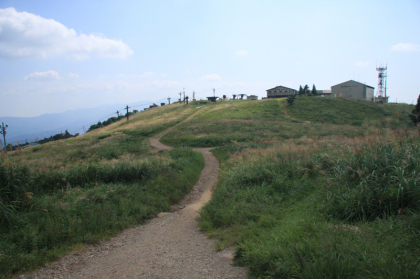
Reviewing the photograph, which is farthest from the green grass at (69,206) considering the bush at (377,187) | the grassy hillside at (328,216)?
the bush at (377,187)

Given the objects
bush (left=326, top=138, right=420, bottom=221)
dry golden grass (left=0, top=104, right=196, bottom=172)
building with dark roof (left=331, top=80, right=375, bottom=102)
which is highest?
building with dark roof (left=331, top=80, right=375, bottom=102)

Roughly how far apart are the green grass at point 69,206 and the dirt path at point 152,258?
0.38m

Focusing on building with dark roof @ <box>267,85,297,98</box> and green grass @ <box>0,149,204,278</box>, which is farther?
building with dark roof @ <box>267,85,297,98</box>

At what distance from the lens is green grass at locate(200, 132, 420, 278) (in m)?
3.18

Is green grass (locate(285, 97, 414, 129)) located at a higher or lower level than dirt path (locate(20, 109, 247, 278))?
higher

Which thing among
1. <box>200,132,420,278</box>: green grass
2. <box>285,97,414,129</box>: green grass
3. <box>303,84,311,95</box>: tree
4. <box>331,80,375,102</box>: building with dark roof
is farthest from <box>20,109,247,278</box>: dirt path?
<box>303,84,311,95</box>: tree

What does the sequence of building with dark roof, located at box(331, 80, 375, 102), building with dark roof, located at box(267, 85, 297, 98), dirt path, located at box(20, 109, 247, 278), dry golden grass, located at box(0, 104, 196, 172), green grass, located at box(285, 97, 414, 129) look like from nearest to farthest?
dirt path, located at box(20, 109, 247, 278) → dry golden grass, located at box(0, 104, 196, 172) → green grass, located at box(285, 97, 414, 129) → building with dark roof, located at box(331, 80, 375, 102) → building with dark roof, located at box(267, 85, 297, 98)

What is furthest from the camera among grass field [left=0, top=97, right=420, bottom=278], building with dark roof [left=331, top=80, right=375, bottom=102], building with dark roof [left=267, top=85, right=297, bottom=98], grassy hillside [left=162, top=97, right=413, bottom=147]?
building with dark roof [left=267, top=85, right=297, bottom=98]

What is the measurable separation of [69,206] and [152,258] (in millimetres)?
3309

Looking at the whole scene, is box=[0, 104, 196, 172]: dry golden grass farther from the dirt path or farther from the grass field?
the dirt path

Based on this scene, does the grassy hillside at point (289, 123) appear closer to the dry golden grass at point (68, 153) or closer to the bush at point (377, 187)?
the dry golden grass at point (68, 153)

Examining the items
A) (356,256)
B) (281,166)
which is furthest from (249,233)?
(281,166)

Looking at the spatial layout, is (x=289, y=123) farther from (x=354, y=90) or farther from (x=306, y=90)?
(x=354, y=90)

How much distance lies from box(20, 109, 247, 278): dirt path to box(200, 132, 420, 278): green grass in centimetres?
40
